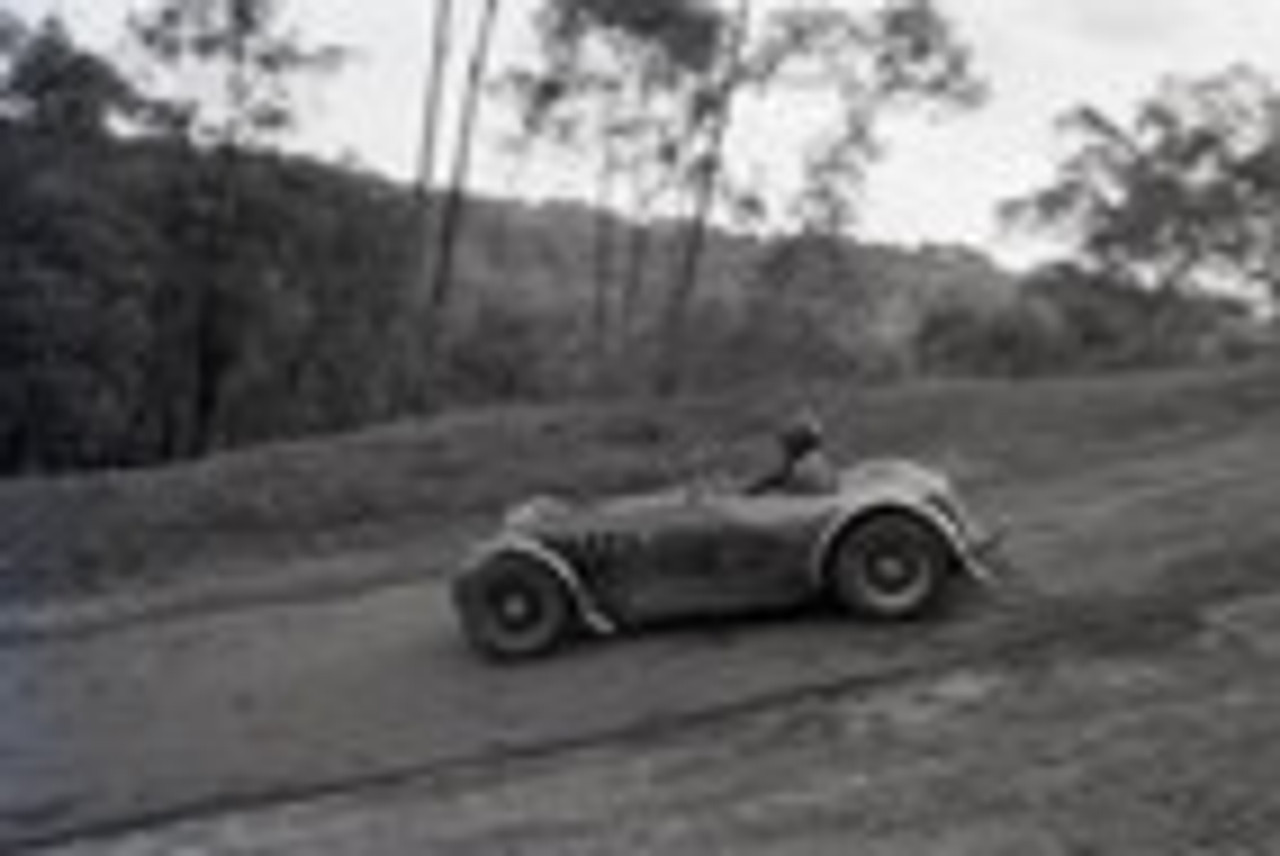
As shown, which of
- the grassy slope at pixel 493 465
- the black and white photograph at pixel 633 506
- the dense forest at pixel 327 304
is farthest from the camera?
the dense forest at pixel 327 304

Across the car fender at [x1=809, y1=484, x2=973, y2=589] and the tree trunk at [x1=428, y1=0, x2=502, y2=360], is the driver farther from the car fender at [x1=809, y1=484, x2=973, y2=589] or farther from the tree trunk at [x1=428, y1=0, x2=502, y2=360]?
the tree trunk at [x1=428, y1=0, x2=502, y2=360]

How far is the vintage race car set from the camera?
12.9 meters

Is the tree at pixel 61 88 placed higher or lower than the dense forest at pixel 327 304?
higher

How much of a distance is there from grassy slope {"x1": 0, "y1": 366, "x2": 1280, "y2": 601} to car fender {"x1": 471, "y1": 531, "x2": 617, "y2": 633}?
4.62m

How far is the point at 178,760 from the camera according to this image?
12.6m

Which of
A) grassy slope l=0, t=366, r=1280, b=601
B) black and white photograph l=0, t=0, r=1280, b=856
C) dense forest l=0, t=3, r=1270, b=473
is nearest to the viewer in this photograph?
black and white photograph l=0, t=0, r=1280, b=856

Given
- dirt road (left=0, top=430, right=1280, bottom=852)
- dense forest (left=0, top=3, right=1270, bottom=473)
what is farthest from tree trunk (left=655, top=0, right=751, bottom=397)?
dirt road (left=0, top=430, right=1280, bottom=852)

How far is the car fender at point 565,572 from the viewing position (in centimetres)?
1343

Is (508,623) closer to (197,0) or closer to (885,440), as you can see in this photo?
(885,440)

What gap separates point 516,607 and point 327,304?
27337 mm

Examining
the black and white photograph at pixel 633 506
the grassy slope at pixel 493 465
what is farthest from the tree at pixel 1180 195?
the grassy slope at pixel 493 465

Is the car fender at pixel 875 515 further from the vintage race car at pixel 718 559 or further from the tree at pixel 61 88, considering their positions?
the tree at pixel 61 88

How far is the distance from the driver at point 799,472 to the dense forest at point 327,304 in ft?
67.5

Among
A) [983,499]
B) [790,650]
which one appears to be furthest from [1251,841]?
[983,499]
